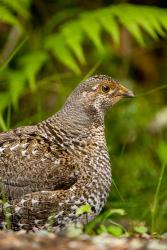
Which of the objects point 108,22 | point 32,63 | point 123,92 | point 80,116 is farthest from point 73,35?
point 80,116

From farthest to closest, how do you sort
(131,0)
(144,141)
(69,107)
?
(131,0) < (144,141) < (69,107)

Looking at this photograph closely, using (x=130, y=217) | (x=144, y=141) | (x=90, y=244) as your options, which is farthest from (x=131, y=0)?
(x=90, y=244)

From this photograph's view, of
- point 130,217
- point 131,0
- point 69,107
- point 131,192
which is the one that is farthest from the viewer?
point 131,0

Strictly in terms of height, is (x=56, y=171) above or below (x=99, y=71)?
below

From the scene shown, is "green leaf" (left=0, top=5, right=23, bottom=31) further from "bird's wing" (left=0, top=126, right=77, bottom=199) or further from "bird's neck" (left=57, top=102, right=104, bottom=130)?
"bird's wing" (left=0, top=126, right=77, bottom=199)

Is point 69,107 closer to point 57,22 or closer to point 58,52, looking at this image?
point 58,52

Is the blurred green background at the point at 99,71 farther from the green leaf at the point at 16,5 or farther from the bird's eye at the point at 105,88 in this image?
the bird's eye at the point at 105,88

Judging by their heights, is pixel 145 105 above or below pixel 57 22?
below

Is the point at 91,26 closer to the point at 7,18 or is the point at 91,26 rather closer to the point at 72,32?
the point at 72,32
